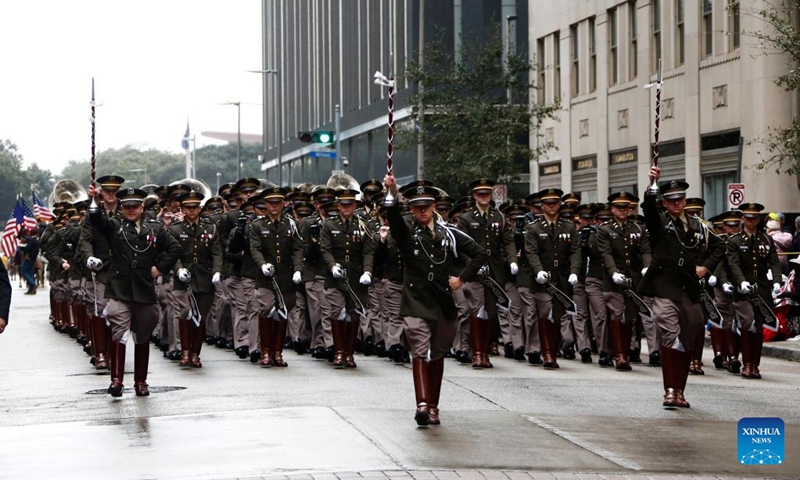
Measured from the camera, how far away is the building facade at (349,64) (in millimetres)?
57219

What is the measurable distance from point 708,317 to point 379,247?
4.66 meters

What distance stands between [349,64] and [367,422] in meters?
63.3

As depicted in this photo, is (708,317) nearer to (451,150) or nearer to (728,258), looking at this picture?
(728,258)

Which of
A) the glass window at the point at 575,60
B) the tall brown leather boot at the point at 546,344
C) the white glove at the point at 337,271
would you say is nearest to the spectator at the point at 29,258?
the glass window at the point at 575,60

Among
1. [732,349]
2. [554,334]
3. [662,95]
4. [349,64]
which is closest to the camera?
[732,349]

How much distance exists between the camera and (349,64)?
74750 millimetres

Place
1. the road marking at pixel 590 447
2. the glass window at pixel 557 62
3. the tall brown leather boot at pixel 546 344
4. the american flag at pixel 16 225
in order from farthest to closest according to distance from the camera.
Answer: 1. the american flag at pixel 16 225
2. the glass window at pixel 557 62
3. the tall brown leather boot at pixel 546 344
4. the road marking at pixel 590 447

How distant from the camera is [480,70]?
3891cm

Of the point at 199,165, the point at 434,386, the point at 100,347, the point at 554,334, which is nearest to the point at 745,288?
the point at 554,334

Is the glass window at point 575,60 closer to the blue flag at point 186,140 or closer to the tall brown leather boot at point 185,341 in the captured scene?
the tall brown leather boot at point 185,341

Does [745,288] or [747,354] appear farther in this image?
[747,354]

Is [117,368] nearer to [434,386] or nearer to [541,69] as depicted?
[434,386]

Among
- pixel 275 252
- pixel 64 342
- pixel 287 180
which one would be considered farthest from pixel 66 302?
pixel 287 180

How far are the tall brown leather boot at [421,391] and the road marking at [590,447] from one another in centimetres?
96
